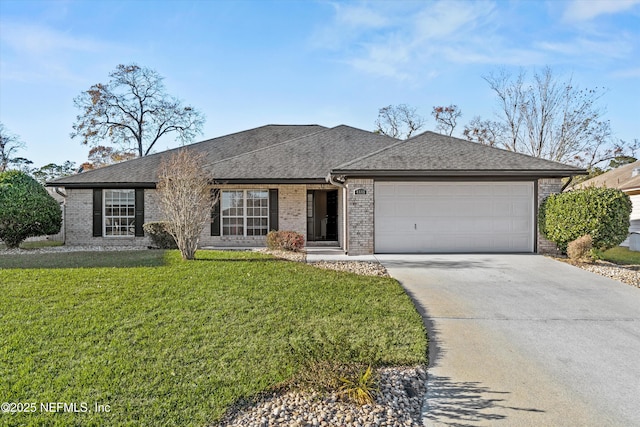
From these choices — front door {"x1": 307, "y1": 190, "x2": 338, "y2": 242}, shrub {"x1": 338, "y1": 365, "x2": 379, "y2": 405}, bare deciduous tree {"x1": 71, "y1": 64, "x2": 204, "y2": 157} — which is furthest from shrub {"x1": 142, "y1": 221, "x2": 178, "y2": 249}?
bare deciduous tree {"x1": 71, "y1": 64, "x2": 204, "y2": 157}

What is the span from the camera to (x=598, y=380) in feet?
13.2

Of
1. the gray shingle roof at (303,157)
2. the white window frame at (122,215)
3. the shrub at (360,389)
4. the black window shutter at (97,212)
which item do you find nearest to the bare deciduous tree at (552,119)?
the gray shingle roof at (303,157)

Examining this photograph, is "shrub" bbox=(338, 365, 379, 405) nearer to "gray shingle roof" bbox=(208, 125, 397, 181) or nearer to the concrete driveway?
the concrete driveway

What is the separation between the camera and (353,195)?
39.3 feet

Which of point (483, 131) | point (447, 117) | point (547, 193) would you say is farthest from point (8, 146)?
point (483, 131)

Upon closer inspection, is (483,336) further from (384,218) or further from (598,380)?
(384,218)

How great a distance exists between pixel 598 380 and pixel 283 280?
5.20m

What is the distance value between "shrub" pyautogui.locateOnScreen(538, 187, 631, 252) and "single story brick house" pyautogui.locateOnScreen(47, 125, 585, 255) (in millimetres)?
1356

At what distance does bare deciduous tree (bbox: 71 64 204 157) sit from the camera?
31109mm

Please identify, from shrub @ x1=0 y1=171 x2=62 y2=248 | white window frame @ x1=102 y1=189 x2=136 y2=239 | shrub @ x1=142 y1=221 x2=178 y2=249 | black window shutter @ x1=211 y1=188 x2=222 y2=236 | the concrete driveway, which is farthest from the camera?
white window frame @ x1=102 y1=189 x2=136 y2=239

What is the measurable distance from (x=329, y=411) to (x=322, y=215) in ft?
43.0

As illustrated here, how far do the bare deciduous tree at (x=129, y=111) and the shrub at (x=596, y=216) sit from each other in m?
29.5

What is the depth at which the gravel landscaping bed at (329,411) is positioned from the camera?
125 inches

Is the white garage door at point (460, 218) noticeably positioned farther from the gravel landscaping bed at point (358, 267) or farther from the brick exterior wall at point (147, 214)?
the brick exterior wall at point (147, 214)
